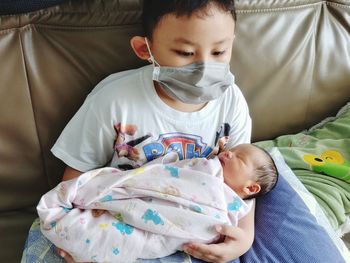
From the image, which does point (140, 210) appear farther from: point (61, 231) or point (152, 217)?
point (61, 231)

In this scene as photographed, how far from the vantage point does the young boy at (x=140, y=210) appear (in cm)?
99

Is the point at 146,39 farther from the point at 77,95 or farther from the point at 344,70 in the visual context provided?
the point at 344,70

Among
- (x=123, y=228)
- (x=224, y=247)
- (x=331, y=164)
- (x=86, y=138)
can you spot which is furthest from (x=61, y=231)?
(x=331, y=164)

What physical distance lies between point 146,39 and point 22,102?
396mm

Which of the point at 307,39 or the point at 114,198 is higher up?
the point at 307,39

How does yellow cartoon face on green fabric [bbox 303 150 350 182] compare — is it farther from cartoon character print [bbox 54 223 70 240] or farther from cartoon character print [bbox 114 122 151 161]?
cartoon character print [bbox 54 223 70 240]

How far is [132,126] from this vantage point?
3.83ft

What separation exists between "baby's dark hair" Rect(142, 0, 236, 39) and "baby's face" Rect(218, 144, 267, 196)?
37 cm

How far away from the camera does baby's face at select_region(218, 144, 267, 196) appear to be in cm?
117

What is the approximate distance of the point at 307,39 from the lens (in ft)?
4.71

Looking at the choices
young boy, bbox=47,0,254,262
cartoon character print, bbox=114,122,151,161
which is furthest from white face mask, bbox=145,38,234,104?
cartoon character print, bbox=114,122,151,161

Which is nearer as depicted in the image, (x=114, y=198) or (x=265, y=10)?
(x=114, y=198)

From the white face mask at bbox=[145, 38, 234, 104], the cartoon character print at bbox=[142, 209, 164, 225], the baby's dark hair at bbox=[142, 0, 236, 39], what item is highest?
the baby's dark hair at bbox=[142, 0, 236, 39]

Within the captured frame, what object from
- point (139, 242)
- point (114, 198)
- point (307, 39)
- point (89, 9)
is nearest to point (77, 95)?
point (89, 9)
